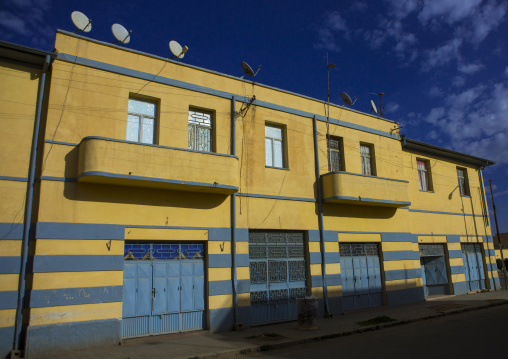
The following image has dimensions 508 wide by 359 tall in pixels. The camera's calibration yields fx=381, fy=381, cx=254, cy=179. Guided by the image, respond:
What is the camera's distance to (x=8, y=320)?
881cm

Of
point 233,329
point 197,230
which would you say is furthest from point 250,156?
point 233,329

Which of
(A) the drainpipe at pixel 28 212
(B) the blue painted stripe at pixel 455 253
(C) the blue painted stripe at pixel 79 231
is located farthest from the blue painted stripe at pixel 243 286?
(B) the blue painted stripe at pixel 455 253

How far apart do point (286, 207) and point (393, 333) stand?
5.17 metres

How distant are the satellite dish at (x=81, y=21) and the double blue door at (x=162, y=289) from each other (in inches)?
247

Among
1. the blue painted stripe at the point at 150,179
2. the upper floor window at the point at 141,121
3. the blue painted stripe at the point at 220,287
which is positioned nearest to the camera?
the blue painted stripe at the point at 150,179

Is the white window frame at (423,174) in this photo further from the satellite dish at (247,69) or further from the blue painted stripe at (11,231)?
the blue painted stripe at (11,231)

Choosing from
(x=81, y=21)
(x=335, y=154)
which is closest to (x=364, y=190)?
(x=335, y=154)

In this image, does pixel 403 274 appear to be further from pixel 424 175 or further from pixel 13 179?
pixel 13 179

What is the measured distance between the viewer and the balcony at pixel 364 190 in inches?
559

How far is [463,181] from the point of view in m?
21.6

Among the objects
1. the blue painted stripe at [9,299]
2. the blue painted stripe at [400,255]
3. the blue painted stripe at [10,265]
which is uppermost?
the blue painted stripe at [400,255]

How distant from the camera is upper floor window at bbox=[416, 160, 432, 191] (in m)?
19.2

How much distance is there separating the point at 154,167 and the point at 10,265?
→ 4.13 m

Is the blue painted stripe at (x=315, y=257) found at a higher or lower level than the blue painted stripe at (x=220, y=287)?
higher
